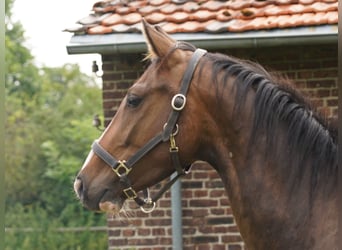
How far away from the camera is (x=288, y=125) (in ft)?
14.0

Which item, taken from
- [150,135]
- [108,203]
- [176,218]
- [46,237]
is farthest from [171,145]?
[46,237]

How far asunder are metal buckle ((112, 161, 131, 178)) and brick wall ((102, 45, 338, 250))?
3323mm

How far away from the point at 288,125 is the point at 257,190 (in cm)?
34

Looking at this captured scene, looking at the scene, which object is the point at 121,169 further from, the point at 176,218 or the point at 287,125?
the point at 176,218

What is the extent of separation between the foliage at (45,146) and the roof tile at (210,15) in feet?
25.2

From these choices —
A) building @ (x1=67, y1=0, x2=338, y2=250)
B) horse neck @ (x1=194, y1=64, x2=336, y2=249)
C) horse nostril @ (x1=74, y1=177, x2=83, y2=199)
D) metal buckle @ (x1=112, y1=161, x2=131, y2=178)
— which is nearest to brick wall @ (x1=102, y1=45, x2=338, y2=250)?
building @ (x1=67, y1=0, x2=338, y2=250)

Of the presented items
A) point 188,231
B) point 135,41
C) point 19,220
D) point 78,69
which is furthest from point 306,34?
point 78,69

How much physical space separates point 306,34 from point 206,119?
121 inches

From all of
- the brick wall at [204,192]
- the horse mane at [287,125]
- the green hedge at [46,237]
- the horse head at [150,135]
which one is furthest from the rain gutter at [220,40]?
the green hedge at [46,237]

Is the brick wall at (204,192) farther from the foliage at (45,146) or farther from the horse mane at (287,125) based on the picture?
the foliage at (45,146)

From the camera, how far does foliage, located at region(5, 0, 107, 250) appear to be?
1666 cm

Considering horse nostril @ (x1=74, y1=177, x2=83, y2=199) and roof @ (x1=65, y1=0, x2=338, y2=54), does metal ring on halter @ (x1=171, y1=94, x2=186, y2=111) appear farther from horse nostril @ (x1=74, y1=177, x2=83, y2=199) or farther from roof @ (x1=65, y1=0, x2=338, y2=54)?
roof @ (x1=65, y1=0, x2=338, y2=54)

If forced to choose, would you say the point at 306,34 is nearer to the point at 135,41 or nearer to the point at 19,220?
the point at 135,41

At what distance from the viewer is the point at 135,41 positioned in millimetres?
7430
